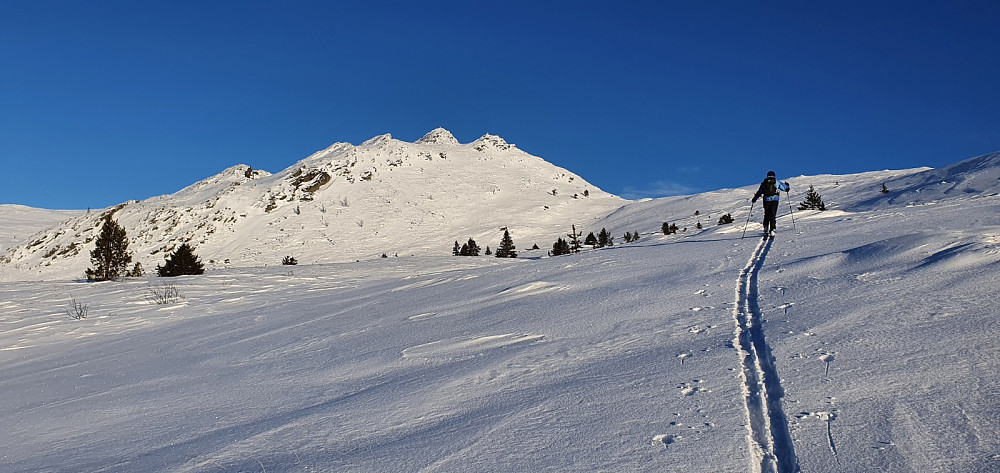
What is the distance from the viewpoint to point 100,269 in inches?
628

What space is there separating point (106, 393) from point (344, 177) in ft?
156

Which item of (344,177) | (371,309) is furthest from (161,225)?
(371,309)

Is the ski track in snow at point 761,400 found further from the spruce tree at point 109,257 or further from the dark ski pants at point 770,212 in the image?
the spruce tree at point 109,257

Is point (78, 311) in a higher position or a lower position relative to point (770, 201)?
lower

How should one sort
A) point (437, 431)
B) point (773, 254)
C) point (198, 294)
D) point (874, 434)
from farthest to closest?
1. point (198, 294)
2. point (773, 254)
3. point (437, 431)
4. point (874, 434)

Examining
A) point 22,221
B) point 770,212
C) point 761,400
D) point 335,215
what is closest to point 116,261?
point 770,212

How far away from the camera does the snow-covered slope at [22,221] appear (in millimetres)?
52397

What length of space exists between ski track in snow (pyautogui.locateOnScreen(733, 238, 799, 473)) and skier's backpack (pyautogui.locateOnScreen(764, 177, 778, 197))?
8814mm

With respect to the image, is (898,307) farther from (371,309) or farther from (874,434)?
(371,309)

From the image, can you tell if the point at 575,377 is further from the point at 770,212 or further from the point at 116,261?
the point at 116,261

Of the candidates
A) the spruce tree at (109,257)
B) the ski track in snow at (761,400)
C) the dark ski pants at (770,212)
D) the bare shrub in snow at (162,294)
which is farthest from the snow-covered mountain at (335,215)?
the ski track in snow at (761,400)

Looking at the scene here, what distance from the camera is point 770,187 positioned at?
13.1 m

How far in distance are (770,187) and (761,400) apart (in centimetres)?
1141

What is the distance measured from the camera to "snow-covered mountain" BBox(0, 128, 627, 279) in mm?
36700
